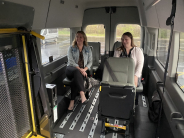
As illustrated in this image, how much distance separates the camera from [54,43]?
13.7 ft

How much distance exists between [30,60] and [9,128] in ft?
2.44

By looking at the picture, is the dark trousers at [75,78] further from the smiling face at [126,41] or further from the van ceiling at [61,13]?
the smiling face at [126,41]

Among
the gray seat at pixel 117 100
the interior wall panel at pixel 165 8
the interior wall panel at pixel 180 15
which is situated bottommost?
the gray seat at pixel 117 100

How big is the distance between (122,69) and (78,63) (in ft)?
4.54

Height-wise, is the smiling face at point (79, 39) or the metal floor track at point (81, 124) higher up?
the smiling face at point (79, 39)

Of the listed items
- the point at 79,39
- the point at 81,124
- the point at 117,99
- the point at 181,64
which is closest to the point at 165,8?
the point at 181,64

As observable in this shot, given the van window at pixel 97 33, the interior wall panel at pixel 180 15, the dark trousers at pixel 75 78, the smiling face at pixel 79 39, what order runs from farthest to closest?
the van window at pixel 97 33, the smiling face at pixel 79 39, the dark trousers at pixel 75 78, the interior wall panel at pixel 180 15

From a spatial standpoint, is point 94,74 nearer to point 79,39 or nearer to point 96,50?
point 96,50

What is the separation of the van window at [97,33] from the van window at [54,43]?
82 centimetres

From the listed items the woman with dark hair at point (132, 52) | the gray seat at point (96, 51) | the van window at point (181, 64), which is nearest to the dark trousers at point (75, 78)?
the woman with dark hair at point (132, 52)

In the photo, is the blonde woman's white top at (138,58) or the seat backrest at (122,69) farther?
the blonde woman's white top at (138,58)

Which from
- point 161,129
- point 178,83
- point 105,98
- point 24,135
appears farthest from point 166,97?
point 24,135

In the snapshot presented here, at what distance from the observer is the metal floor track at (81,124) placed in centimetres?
297

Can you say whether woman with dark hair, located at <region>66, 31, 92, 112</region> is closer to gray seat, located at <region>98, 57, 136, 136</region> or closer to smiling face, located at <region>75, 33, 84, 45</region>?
smiling face, located at <region>75, 33, 84, 45</region>
